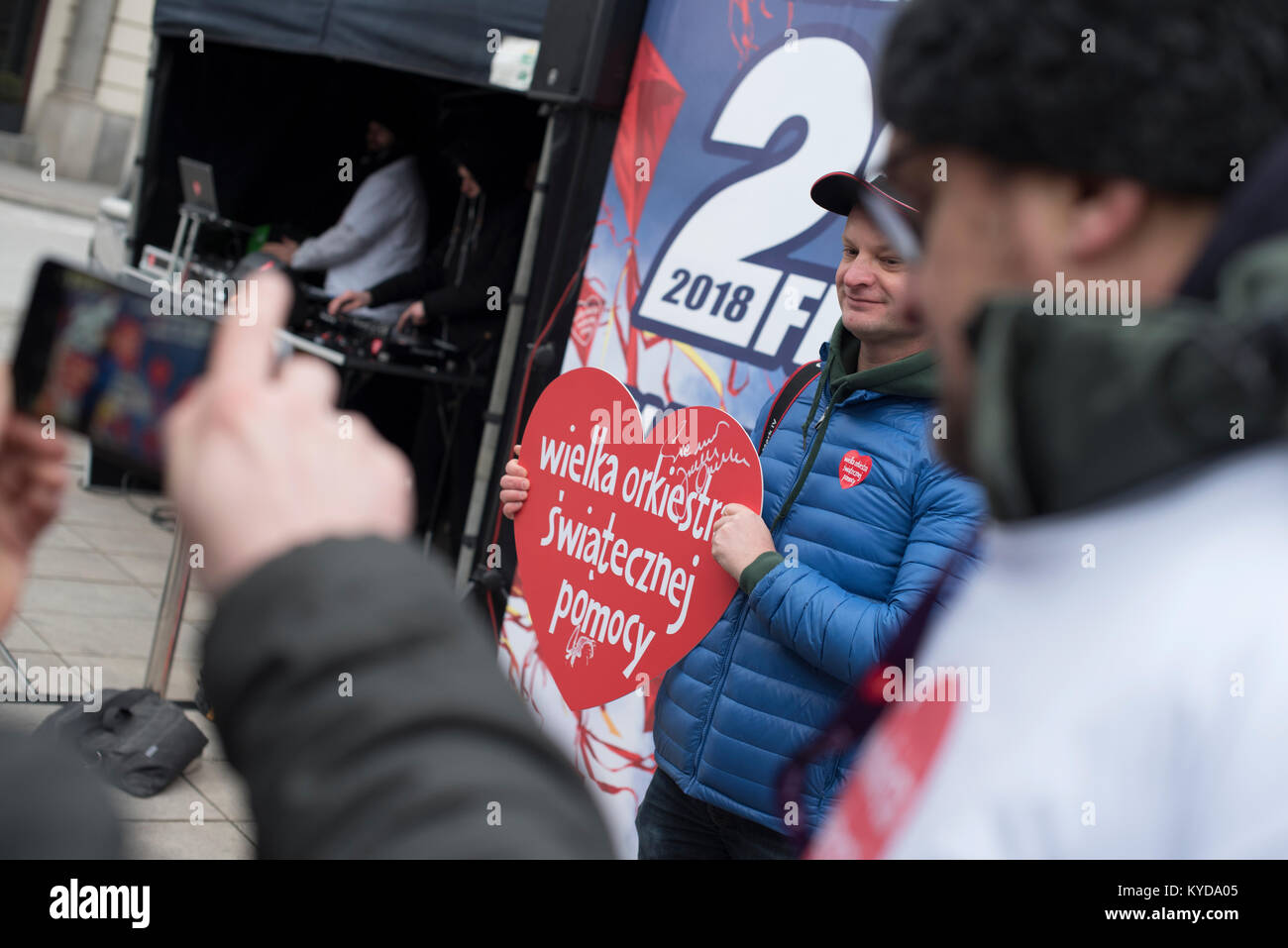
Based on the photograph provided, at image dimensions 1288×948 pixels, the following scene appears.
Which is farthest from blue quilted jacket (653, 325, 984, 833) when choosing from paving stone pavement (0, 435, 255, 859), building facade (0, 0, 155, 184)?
building facade (0, 0, 155, 184)

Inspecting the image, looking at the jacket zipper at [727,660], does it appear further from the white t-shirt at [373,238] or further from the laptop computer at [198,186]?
the laptop computer at [198,186]

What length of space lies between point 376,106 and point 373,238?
4.19 ft

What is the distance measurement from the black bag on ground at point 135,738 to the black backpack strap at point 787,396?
2270mm

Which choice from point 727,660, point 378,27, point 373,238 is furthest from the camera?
point 373,238

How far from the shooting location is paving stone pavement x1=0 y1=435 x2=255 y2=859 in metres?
3.67

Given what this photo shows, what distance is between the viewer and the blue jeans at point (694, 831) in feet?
7.54

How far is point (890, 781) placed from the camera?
76 cm

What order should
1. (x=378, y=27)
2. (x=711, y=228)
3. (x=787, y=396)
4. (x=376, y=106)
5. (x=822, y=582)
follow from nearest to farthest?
(x=822, y=582) < (x=787, y=396) < (x=711, y=228) < (x=378, y=27) < (x=376, y=106)

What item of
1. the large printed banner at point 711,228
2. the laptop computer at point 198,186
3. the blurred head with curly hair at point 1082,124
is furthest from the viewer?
the laptop computer at point 198,186

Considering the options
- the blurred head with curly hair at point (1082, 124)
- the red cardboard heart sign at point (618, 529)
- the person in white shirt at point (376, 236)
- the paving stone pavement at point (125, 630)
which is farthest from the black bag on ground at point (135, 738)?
the blurred head with curly hair at point (1082, 124)

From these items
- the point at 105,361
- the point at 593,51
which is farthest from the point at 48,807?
the point at 593,51

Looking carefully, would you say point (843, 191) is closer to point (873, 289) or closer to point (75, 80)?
point (873, 289)

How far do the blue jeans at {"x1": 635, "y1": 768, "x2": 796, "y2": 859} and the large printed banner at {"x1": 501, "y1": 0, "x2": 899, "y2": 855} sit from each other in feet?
1.52

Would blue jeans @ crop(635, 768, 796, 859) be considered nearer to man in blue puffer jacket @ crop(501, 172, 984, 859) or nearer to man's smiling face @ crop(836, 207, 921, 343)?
man in blue puffer jacket @ crop(501, 172, 984, 859)
